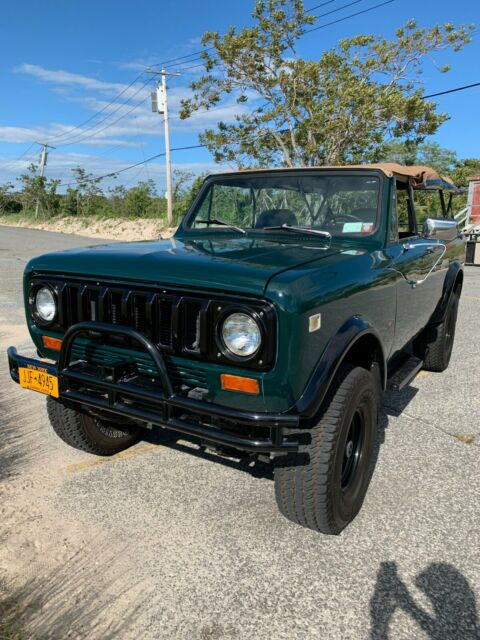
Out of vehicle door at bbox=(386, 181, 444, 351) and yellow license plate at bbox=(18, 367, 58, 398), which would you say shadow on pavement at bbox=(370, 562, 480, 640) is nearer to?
vehicle door at bbox=(386, 181, 444, 351)

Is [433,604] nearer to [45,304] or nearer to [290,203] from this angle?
[45,304]

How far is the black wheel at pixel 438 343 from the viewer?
15.9 ft

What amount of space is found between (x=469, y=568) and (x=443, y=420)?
1785 millimetres

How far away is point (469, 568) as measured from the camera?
2293 mm

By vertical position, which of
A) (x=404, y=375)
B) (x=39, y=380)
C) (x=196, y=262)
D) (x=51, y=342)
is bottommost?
(x=404, y=375)

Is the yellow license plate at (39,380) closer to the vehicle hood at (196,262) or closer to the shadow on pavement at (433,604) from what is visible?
the vehicle hood at (196,262)

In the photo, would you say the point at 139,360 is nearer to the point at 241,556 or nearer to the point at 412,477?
the point at 241,556

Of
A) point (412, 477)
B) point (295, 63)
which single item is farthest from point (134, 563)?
point (295, 63)

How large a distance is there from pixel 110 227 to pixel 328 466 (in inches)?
1203

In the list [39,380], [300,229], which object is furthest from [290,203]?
[39,380]

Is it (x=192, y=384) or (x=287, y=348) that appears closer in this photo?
(x=287, y=348)

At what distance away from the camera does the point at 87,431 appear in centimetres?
314

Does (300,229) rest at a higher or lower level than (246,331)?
higher

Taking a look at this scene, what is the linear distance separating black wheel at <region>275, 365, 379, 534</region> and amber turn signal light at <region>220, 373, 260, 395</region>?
1.22 feet
